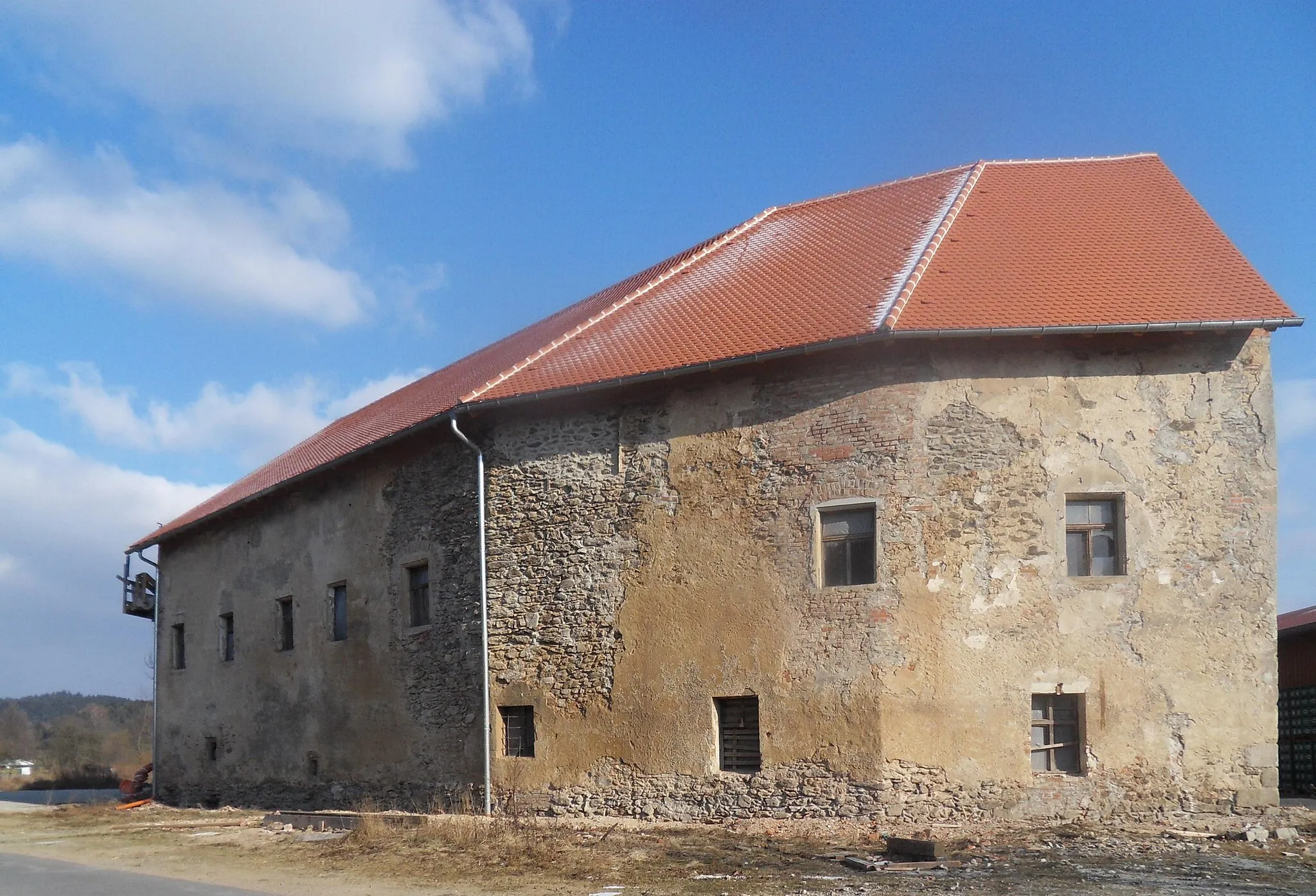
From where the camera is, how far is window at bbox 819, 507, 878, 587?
1384 cm

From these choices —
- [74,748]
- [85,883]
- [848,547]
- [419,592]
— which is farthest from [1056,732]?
[74,748]

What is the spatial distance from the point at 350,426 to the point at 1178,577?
16830 mm

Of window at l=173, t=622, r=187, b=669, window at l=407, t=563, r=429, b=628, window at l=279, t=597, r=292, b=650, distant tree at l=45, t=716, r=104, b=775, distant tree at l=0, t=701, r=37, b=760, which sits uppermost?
window at l=407, t=563, r=429, b=628

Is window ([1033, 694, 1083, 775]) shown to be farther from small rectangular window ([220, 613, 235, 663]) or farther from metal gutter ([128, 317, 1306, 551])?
small rectangular window ([220, 613, 235, 663])

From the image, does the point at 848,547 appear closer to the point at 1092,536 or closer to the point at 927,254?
the point at 1092,536

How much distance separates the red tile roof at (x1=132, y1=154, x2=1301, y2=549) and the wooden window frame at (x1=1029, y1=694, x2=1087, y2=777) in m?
4.22

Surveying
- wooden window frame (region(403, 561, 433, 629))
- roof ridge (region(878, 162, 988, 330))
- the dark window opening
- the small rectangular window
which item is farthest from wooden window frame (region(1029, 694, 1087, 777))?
the small rectangular window

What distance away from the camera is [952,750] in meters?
13.1

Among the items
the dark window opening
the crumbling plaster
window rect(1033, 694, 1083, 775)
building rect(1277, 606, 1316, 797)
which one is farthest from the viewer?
the dark window opening

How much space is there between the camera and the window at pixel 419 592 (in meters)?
17.5

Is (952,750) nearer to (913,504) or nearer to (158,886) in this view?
(913,504)

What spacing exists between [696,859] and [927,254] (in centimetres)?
810

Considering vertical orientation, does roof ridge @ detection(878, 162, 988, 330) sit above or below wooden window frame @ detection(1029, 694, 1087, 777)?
above

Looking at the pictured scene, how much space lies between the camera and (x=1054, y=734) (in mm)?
13375
